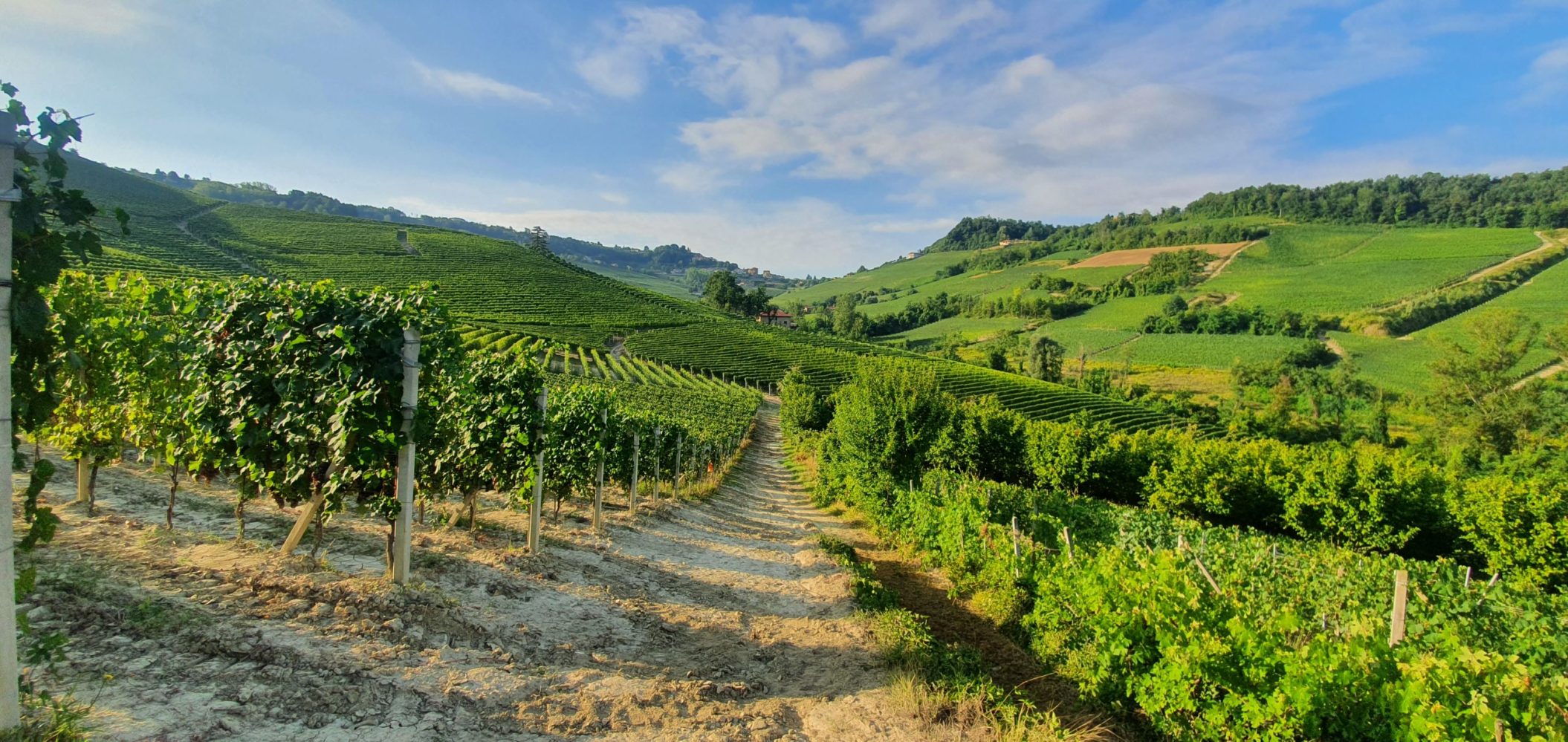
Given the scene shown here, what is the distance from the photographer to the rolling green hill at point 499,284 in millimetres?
53219

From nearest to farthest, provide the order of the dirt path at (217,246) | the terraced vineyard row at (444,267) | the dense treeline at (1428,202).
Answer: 1. the dirt path at (217,246)
2. the terraced vineyard row at (444,267)
3. the dense treeline at (1428,202)

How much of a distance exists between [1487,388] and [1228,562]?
6255 cm

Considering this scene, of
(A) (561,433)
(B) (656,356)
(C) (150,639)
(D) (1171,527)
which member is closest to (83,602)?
(C) (150,639)

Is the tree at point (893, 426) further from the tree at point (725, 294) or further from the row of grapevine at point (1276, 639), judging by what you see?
the tree at point (725, 294)

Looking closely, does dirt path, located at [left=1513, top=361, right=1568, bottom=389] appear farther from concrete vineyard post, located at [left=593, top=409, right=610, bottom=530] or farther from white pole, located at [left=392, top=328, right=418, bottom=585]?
white pole, located at [left=392, top=328, right=418, bottom=585]

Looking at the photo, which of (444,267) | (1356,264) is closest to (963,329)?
(1356,264)

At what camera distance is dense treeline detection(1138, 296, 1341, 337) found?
240 feet

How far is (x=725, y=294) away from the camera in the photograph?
362 ft

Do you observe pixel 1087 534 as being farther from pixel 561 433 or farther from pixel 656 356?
pixel 656 356

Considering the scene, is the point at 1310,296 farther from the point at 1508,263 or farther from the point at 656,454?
the point at 656,454

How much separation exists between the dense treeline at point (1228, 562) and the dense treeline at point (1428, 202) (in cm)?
11683

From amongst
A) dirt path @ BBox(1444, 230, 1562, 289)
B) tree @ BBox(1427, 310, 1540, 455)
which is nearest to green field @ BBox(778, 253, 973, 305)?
dirt path @ BBox(1444, 230, 1562, 289)

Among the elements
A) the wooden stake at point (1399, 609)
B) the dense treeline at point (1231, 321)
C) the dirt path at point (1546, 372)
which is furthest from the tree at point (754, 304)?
the wooden stake at point (1399, 609)

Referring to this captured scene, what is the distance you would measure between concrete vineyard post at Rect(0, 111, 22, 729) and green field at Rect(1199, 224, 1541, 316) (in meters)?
100
